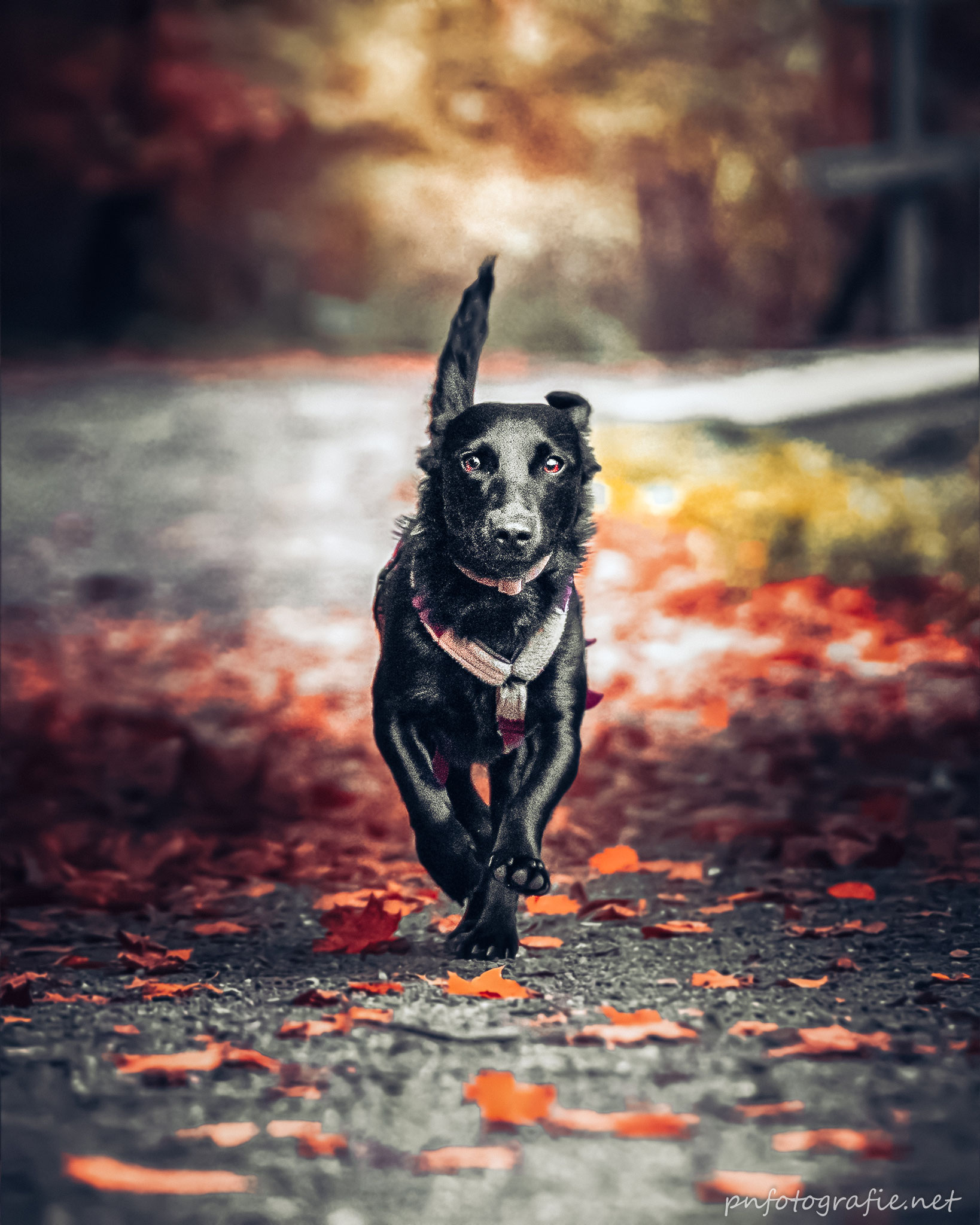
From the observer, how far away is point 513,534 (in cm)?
258

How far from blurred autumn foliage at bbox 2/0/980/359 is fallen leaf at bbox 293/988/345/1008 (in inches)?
509

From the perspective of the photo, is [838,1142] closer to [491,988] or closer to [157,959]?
[491,988]

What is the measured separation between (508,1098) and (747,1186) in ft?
1.44

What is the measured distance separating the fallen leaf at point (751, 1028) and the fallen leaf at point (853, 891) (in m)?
0.90

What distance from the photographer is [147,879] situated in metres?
3.74

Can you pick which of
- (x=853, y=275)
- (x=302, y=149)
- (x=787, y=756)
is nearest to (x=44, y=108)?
(x=302, y=149)

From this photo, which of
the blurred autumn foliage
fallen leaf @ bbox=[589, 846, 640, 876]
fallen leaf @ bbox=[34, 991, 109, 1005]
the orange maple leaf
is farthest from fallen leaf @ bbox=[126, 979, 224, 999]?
the blurred autumn foliage

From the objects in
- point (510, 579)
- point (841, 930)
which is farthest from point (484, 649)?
point (841, 930)

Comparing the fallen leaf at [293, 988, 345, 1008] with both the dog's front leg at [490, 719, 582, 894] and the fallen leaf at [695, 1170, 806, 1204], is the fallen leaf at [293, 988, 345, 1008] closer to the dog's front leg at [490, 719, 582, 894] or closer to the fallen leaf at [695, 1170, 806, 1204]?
the dog's front leg at [490, 719, 582, 894]

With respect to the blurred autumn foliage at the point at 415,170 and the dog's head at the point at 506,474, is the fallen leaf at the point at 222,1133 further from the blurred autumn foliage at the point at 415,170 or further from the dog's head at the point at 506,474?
the blurred autumn foliage at the point at 415,170

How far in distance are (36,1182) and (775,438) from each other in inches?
303

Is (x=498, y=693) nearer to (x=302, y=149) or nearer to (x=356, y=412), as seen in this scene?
(x=356, y=412)

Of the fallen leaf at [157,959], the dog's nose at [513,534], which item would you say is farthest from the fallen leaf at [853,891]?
the fallen leaf at [157,959]

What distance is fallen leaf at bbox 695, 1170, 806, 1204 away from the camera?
1973 mm
